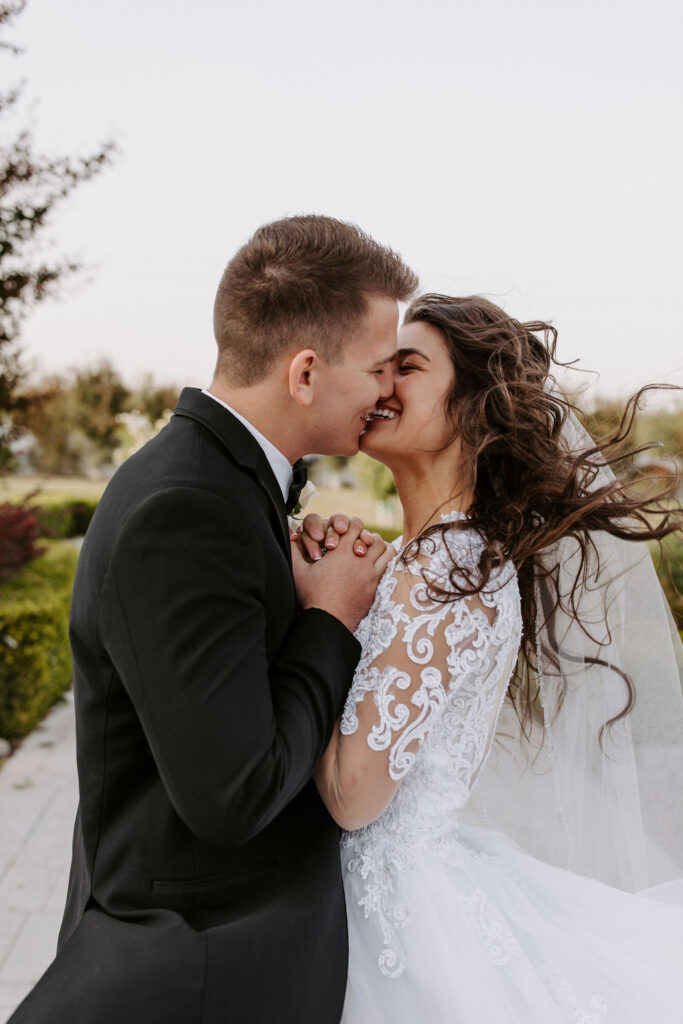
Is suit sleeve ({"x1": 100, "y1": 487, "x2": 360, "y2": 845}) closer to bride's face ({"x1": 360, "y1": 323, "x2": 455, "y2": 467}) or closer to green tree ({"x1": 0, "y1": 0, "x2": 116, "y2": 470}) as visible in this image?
bride's face ({"x1": 360, "y1": 323, "x2": 455, "y2": 467})

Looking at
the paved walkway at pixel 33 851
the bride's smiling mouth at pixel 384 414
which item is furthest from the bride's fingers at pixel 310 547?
the paved walkway at pixel 33 851

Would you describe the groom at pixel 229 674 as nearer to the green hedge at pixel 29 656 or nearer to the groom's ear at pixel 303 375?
the groom's ear at pixel 303 375

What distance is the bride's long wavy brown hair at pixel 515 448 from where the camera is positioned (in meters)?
2.06

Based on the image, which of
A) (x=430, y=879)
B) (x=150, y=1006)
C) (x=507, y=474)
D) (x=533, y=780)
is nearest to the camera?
(x=150, y=1006)

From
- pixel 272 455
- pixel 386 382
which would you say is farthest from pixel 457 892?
pixel 386 382

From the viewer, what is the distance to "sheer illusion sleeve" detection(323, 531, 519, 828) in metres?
1.70

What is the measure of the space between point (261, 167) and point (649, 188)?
376 cm

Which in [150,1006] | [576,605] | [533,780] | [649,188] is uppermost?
[649,188]

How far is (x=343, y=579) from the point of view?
6.05 ft

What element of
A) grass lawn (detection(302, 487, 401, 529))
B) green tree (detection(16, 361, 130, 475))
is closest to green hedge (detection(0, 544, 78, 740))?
grass lawn (detection(302, 487, 401, 529))

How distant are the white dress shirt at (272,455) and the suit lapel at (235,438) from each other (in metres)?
0.02

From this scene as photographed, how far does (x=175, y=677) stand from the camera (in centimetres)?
128

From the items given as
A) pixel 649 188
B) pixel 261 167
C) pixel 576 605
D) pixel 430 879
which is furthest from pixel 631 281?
pixel 430 879

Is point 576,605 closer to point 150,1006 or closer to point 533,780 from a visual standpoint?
point 533,780
